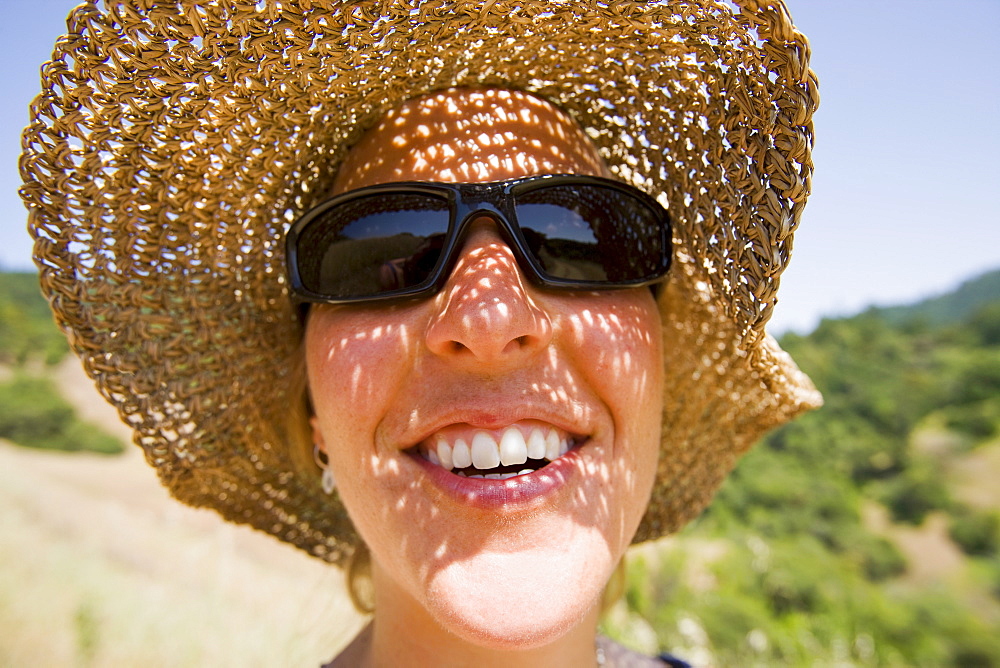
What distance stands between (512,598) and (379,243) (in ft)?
2.08

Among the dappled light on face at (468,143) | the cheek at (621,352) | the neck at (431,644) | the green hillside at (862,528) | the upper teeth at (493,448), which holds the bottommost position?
the green hillside at (862,528)

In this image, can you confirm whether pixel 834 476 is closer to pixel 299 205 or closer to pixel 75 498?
pixel 75 498

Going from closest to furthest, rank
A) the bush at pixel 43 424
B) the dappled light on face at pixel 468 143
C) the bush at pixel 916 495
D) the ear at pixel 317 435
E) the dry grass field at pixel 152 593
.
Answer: the dappled light on face at pixel 468 143 < the ear at pixel 317 435 < the dry grass field at pixel 152 593 < the bush at pixel 43 424 < the bush at pixel 916 495

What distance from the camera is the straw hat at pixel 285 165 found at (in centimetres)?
94

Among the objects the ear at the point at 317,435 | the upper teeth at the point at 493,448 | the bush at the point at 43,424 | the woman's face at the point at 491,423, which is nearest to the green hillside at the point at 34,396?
the bush at the point at 43,424

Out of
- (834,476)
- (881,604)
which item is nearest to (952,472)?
(834,476)

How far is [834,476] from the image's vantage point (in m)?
28.7

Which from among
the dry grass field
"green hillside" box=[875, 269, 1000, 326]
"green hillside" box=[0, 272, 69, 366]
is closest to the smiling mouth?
the dry grass field

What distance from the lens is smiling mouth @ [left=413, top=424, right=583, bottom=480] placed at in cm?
93

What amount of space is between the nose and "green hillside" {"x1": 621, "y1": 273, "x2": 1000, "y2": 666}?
5.72 meters

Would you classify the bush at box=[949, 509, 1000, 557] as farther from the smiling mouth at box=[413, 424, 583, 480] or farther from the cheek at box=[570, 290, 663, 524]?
the smiling mouth at box=[413, 424, 583, 480]

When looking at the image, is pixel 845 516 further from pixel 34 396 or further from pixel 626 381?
pixel 34 396

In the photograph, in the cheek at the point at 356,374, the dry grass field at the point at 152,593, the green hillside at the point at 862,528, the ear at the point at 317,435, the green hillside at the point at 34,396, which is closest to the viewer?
the cheek at the point at 356,374

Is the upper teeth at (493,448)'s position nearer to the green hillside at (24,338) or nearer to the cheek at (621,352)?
the cheek at (621,352)
